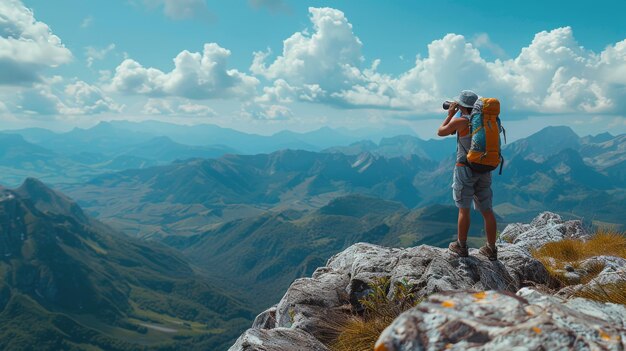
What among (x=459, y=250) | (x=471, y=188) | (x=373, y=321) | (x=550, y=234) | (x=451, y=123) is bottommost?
(x=550, y=234)

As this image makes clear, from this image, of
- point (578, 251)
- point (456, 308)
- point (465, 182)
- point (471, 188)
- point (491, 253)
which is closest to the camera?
point (456, 308)

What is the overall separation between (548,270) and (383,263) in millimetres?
5546

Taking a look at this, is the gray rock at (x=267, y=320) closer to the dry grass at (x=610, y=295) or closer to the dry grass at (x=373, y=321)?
the dry grass at (x=373, y=321)

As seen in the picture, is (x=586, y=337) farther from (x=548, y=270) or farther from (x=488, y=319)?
(x=548, y=270)

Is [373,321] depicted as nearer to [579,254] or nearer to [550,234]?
[579,254]

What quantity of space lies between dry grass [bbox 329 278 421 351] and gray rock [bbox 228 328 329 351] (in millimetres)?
563

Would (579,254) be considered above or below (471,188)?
below

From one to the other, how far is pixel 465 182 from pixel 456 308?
307 inches

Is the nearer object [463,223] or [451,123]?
[451,123]

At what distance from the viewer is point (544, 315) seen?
14.3ft

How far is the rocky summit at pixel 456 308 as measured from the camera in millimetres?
4172

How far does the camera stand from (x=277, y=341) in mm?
9133

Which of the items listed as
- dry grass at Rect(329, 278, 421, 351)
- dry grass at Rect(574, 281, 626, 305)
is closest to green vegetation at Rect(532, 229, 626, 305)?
dry grass at Rect(574, 281, 626, 305)

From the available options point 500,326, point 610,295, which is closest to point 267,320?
point 610,295
